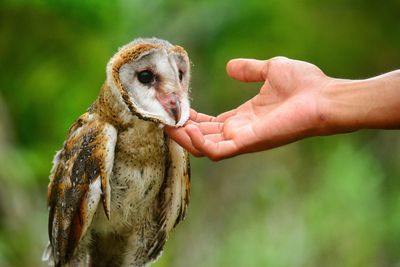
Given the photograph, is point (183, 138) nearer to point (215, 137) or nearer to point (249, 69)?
point (215, 137)

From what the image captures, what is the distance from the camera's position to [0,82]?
7496 millimetres

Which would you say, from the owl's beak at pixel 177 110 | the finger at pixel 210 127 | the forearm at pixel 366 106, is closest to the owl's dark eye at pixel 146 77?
the owl's beak at pixel 177 110

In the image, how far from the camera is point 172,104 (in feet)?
10.5

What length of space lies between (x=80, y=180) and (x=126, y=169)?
19 centimetres

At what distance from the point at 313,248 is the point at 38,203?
2.06 meters

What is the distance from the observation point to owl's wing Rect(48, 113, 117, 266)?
3.48m

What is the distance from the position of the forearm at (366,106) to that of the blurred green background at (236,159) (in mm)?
3299

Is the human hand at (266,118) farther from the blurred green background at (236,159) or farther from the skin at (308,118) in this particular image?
the blurred green background at (236,159)

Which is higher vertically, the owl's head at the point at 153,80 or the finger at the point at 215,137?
the owl's head at the point at 153,80

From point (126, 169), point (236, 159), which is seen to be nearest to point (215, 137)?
point (126, 169)

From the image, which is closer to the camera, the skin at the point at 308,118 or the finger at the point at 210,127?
the skin at the point at 308,118

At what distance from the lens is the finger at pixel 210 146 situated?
3.04 metres

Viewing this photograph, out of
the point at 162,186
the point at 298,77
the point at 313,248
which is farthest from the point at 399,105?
the point at 313,248

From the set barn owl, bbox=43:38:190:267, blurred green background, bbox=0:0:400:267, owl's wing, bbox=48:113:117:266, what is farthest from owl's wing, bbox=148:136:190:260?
blurred green background, bbox=0:0:400:267
